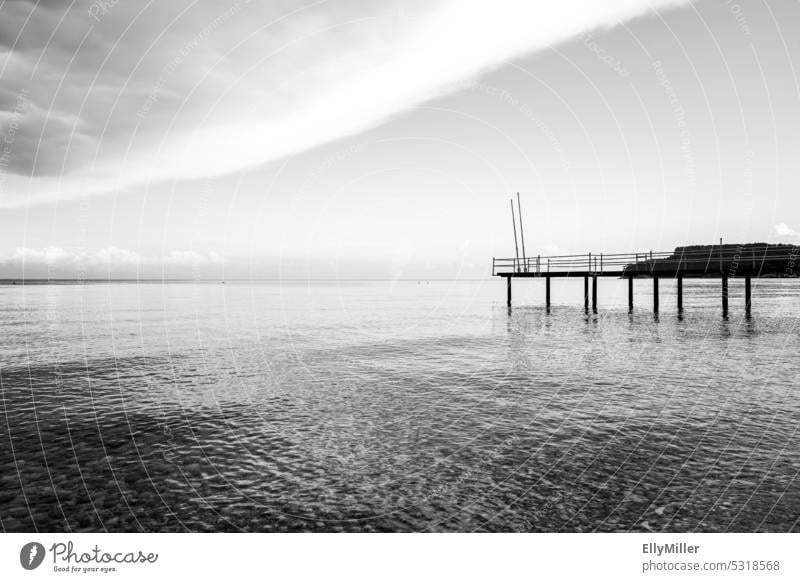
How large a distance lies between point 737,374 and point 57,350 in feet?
101

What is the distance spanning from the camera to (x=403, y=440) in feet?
33.3

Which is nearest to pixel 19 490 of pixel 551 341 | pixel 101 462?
pixel 101 462

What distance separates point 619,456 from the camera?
9.09 metres

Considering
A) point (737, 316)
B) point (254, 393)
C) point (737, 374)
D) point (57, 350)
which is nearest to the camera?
point (254, 393)

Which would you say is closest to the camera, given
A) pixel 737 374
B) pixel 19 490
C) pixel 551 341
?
pixel 19 490

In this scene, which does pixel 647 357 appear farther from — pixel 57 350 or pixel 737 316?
pixel 57 350

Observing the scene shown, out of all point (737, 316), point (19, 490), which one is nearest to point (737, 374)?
point (19, 490)

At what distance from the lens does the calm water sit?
702 cm

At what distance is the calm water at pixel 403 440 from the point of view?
7020 mm

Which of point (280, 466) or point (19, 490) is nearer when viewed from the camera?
point (19, 490)

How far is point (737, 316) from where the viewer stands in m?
38.8
